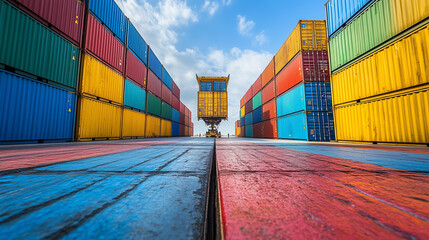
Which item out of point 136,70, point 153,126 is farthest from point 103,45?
point 153,126

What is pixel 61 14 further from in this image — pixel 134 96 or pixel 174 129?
pixel 174 129

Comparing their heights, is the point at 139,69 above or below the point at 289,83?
above

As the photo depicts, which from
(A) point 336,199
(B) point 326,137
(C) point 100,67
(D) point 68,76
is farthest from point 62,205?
(B) point 326,137

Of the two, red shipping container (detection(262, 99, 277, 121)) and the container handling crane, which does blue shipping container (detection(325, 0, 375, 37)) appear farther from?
the container handling crane

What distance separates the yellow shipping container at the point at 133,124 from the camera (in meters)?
11.8

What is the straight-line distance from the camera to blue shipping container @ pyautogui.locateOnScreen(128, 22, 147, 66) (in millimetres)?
12531

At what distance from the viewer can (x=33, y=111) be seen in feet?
19.8

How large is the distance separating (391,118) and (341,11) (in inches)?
240

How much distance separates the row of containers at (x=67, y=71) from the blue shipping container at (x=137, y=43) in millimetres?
83

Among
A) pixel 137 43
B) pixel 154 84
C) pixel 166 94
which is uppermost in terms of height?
pixel 137 43

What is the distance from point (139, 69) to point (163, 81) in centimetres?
584

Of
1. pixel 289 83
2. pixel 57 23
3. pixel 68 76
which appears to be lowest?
pixel 68 76

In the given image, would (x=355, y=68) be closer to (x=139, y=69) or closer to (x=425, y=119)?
(x=425, y=119)

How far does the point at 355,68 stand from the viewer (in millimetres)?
7359
